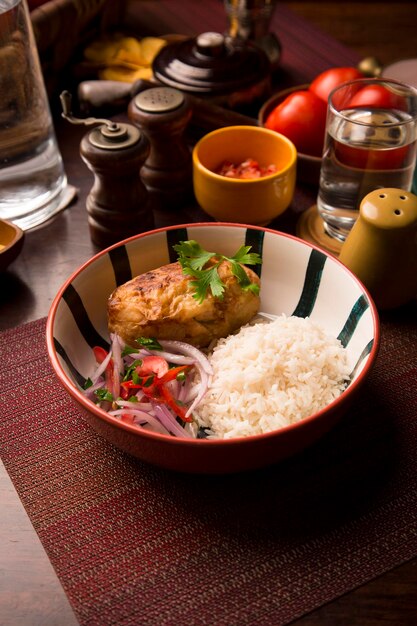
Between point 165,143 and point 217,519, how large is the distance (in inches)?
37.5

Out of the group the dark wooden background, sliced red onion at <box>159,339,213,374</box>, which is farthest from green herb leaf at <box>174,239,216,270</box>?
the dark wooden background

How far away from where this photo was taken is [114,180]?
148 centimetres

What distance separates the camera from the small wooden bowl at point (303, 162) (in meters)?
1.67

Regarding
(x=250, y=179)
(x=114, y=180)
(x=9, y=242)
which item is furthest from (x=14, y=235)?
(x=250, y=179)

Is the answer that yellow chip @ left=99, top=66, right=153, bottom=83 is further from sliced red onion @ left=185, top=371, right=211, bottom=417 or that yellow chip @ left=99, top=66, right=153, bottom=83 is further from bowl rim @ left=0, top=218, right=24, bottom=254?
sliced red onion @ left=185, top=371, right=211, bottom=417

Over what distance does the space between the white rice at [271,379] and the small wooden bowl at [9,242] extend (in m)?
0.51

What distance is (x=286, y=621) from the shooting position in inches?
34.8

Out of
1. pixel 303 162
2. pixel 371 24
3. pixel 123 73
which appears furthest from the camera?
pixel 371 24

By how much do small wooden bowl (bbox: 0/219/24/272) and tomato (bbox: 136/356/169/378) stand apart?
427 millimetres

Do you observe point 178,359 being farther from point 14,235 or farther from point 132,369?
point 14,235

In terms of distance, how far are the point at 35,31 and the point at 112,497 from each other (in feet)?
4.32

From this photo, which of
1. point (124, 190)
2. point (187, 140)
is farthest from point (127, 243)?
point (187, 140)

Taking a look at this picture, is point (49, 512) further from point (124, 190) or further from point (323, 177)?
point (323, 177)

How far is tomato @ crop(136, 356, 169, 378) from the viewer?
1160mm
